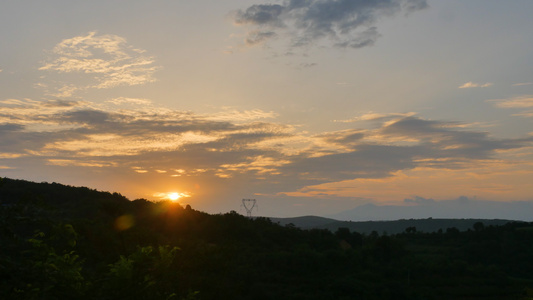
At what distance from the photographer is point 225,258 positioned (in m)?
53.7

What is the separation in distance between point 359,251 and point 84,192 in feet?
166

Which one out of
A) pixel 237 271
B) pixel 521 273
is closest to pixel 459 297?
pixel 521 273

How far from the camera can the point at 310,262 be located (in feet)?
217

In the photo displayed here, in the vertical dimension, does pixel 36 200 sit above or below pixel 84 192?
below

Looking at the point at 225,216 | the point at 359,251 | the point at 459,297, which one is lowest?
the point at 459,297

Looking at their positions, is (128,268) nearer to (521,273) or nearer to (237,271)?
(237,271)

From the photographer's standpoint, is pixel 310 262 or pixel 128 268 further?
pixel 310 262

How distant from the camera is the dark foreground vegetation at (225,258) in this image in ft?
33.1

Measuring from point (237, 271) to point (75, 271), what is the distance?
47270mm

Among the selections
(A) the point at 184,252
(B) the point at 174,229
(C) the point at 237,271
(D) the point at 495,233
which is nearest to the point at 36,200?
(A) the point at 184,252

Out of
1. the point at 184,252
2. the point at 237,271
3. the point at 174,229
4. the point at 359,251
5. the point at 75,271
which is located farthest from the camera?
the point at 359,251

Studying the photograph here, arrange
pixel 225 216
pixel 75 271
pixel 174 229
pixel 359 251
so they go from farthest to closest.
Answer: pixel 225 216 → pixel 359 251 → pixel 174 229 → pixel 75 271

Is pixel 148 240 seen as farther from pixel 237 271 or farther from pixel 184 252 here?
pixel 237 271

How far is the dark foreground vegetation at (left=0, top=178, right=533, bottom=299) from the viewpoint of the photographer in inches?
397
